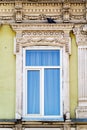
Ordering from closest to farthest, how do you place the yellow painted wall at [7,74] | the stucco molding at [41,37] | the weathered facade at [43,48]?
1. the weathered facade at [43,48]
2. the yellow painted wall at [7,74]
3. the stucco molding at [41,37]

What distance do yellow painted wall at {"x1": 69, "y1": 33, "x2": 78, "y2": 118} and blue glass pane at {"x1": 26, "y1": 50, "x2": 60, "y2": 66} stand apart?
0.38 meters

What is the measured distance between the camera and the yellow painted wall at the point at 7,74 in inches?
447

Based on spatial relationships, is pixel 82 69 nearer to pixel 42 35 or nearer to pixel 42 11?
pixel 42 35

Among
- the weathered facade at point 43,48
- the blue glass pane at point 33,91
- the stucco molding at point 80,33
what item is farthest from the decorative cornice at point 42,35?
the blue glass pane at point 33,91

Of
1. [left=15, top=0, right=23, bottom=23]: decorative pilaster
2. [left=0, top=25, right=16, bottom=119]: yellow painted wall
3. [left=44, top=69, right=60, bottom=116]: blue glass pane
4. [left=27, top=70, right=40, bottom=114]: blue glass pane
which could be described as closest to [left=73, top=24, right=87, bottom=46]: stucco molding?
[left=44, top=69, right=60, bottom=116]: blue glass pane

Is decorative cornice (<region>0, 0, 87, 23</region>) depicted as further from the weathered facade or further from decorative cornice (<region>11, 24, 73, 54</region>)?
decorative cornice (<region>11, 24, 73, 54</region>)

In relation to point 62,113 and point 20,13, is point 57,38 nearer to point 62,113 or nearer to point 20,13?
point 20,13

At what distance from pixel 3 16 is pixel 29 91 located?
2.03m

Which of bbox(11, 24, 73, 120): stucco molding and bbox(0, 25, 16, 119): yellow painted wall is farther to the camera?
bbox(11, 24, 73, 120): stucco molding

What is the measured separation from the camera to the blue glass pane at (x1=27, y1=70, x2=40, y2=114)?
1141 centimetres

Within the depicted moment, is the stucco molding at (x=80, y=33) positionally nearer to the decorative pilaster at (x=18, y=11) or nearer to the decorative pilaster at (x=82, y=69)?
the decorative pilaster at (x=82, y=69)

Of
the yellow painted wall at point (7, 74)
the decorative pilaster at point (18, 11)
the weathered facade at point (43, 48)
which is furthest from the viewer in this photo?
the decorative pilaster at point (18, 11)

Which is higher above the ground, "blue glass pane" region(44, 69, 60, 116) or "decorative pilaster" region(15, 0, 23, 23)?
"decorative pilaster" region(15, 0, 23, 23)

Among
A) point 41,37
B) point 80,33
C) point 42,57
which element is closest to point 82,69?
point 80,33
